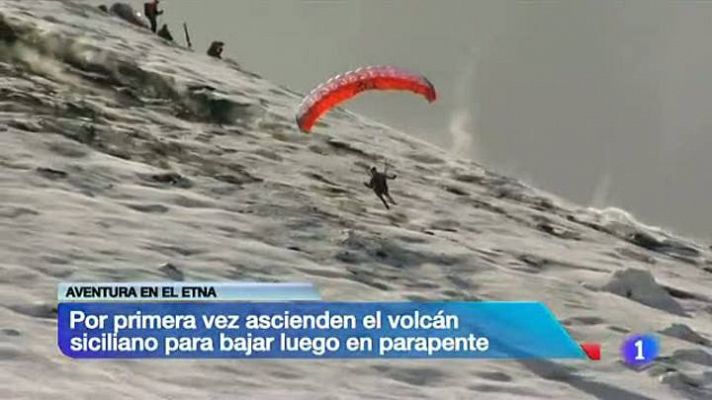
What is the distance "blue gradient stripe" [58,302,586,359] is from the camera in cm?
1028

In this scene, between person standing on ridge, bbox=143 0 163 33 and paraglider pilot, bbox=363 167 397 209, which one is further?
person standing on ridge, bbox=143 0 163 33

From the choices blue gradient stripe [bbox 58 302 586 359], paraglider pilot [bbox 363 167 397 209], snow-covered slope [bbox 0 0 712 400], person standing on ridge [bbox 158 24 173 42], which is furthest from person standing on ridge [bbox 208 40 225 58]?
blue gradient stripe [bbox 58 302 586 359]

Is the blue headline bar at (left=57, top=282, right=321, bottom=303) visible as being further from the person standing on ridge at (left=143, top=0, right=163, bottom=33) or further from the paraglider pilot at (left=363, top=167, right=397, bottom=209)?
the person standing on ridge at (left=143, top=0, right=163, bottom=33)

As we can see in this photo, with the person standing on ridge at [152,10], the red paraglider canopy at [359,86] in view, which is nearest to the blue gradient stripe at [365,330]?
the red paraglider canopy at [359,86]

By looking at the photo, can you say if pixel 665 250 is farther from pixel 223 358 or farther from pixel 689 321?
pixel 223 358

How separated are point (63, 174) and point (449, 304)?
728cm

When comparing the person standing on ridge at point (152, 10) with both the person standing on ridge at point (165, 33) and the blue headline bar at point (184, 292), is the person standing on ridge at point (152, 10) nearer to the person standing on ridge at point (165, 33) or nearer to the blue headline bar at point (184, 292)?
the person standing on ridge at point (165, 33)

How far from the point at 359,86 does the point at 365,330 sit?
288 inches

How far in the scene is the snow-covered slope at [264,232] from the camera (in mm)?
10836
